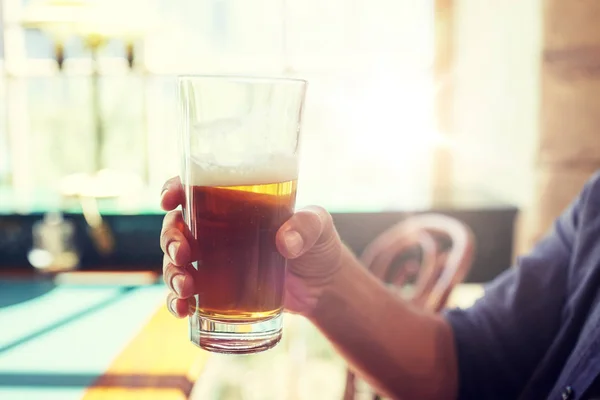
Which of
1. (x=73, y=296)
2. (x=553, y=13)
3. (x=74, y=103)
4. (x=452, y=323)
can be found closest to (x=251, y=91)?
(x=452, y=323)

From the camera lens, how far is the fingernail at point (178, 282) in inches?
26.1

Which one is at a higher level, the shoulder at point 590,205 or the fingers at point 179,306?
the shoulder at point 590,205

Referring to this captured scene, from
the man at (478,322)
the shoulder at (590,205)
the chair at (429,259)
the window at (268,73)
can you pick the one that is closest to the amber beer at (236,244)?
the man at (478,322)

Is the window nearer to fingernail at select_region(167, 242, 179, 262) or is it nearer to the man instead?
the man

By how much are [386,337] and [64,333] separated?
0.73 m

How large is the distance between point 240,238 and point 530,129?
6.37 feet

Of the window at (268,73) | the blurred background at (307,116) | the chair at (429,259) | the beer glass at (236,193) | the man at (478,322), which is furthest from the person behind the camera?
the window at (268,73)

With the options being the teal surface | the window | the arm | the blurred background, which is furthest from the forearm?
the window

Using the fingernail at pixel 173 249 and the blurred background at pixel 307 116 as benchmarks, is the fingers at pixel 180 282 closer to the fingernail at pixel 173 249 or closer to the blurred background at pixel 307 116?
the fingernail at pixel 173 249

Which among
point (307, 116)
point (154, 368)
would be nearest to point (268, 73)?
point (307, 116)

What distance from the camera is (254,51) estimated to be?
298 centimetres

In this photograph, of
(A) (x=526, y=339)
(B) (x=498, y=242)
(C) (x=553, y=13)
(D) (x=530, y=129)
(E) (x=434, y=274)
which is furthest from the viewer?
(B) (x=498, y=242)

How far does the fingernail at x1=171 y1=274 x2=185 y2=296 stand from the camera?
2.18 ft

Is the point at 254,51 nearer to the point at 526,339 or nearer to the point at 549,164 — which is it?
the point at 549,164
